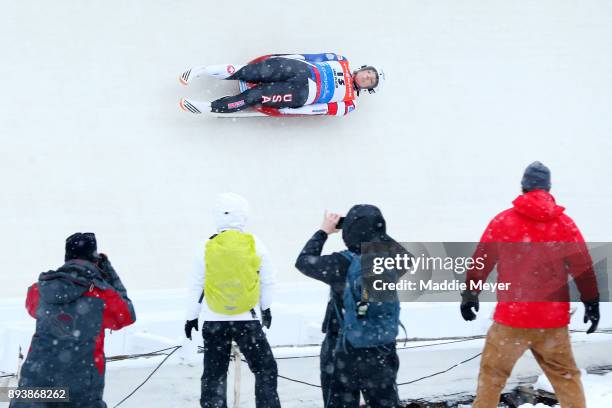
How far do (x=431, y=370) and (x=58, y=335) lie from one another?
2.13 m

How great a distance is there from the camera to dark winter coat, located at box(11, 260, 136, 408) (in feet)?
9.48

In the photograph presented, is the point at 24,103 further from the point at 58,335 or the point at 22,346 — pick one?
the point at 58,335

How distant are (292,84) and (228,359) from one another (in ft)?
6.87

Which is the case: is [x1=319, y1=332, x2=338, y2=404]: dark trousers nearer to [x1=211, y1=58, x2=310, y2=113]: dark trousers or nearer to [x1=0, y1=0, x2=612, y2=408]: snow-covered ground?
[x1=0, y1=0, x2=612, y2=408]: snow-covered ground

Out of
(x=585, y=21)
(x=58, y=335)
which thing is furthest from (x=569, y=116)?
(x=58, y=335)

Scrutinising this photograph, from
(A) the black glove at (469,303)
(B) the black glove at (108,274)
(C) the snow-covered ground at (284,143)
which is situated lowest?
(A) the black glove at (469,303)

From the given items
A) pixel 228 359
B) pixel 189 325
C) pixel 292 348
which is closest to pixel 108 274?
pixel 189 325

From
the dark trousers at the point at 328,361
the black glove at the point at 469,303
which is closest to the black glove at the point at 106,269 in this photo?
the dark trousers at the point at 328,361

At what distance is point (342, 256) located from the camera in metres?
2.94

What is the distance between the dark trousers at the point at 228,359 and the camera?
324 centimetres

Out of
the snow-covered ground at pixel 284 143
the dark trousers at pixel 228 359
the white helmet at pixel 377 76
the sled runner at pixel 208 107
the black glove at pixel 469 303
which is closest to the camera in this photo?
the black glove at pixel 469 303

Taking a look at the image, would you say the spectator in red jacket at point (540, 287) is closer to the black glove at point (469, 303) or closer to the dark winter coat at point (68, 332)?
the black glove at point (469, 303)

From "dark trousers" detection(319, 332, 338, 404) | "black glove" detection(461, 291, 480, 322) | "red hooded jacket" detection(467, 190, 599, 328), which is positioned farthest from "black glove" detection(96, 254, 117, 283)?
"red hooded jacket" detection(467, 190, 599, 328)

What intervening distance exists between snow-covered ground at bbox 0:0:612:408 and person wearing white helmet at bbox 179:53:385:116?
0.40 ft
